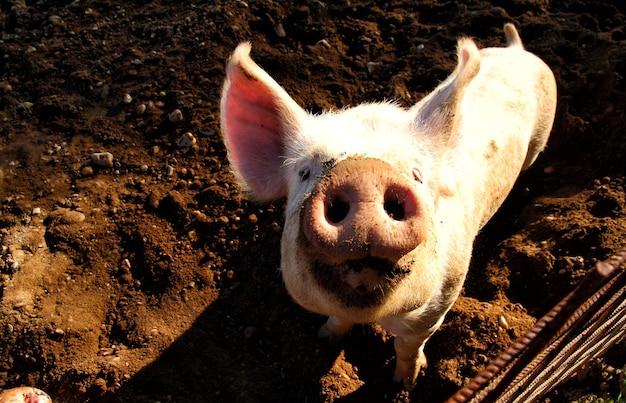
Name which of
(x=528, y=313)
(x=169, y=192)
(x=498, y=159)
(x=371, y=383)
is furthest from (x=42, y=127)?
(x=528, y=313)

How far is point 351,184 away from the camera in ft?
6.00

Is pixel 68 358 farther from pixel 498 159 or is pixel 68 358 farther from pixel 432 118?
pixel 498 159

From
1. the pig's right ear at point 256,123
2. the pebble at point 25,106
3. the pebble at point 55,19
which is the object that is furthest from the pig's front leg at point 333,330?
the pebble at point 55,19

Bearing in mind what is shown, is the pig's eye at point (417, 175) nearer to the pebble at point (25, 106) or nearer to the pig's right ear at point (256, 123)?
the pig's right ear at point (256, 123)

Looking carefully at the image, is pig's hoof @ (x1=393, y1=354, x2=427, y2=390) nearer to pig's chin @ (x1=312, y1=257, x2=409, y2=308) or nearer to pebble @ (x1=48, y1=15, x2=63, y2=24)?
pig's chin @ (x1=312, y1=257, x2=409, y2=308)

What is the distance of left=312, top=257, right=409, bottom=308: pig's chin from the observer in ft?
5.91

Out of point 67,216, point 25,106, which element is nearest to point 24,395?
point 67,216

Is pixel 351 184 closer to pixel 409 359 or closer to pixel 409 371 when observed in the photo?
pixel 409 359

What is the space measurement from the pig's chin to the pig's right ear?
43.2 inches

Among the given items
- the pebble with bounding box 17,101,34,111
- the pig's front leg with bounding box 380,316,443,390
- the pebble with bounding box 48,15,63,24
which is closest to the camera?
the pig's front leg with bounding box 380,316,443,390

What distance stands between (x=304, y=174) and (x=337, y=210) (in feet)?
1.83

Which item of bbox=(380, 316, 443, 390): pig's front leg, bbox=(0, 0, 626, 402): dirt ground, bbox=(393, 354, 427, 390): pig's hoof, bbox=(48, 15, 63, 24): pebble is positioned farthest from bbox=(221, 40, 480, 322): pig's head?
bbox=(48, 15, 63, 24): pebble

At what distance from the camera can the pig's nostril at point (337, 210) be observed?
1815 mm

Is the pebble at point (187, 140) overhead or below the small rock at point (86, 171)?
overhead
